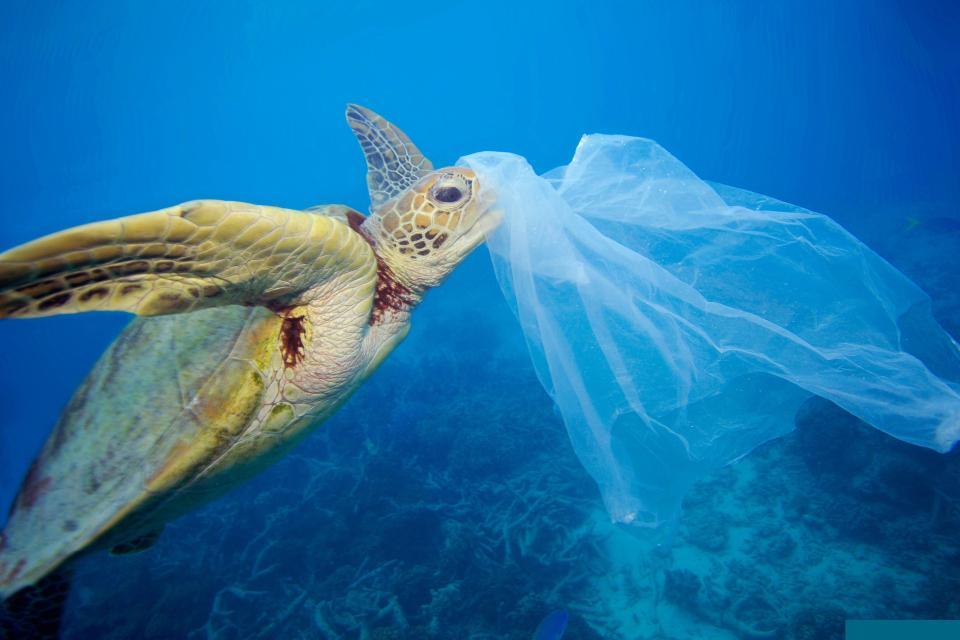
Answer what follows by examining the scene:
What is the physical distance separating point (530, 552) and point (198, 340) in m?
4.51

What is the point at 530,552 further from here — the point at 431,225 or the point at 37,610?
the point at 431,225

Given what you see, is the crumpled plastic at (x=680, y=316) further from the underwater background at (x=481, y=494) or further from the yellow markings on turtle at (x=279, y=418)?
the yellow markings on turtle at (x=279, y=418)

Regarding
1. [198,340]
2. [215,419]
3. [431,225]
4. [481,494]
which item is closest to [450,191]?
[431,225]

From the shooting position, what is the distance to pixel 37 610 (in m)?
1.97

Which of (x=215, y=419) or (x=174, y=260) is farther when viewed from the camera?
(x=215, y=419)

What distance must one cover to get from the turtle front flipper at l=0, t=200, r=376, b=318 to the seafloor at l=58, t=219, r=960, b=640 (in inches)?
131

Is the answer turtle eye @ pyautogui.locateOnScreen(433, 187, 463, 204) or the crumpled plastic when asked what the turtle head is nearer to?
turtle eye @ pyautogui.locateOnScreen(433, 187, 463, 204)

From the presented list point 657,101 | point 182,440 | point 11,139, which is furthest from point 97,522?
point 657,101

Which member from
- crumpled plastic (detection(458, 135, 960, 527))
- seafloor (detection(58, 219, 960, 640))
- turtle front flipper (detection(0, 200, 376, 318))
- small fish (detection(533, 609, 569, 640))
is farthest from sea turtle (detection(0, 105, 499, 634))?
seafloor (detection(58, 219, 960, 640))

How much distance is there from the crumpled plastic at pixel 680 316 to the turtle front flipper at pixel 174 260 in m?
1.01

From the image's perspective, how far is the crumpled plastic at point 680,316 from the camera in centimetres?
195

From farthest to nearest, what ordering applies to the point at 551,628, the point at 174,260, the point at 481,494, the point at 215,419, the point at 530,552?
1. the point at 481,494
2. the point at 530,552
3. the point at 551,628
4. the point at 215,419
5. the point at 174,260

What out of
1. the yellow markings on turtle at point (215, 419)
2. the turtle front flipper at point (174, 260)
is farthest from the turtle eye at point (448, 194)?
the yellow markings on turtle at point (215, 419)

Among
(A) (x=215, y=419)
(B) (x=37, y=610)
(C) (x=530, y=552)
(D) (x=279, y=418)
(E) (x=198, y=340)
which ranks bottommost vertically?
(C) (x=530, y=552)
